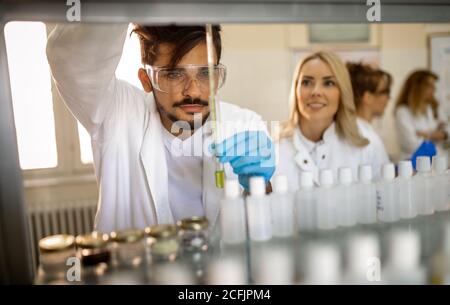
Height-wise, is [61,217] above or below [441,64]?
below

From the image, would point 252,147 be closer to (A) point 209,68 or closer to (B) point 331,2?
(A) point 209,68

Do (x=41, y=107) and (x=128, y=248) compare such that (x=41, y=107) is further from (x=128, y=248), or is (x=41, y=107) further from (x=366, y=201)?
(x=366, y=201)

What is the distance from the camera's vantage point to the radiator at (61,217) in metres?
0.91

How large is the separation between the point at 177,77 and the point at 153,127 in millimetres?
132

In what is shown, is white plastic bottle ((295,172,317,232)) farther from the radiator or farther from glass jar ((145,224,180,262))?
the radiator

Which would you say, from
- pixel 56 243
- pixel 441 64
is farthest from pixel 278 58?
pixel 56 243

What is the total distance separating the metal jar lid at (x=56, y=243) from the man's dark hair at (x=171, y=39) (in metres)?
0.43

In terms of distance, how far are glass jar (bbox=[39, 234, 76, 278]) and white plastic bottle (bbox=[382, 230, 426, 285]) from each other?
66cm

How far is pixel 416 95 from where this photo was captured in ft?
4.69

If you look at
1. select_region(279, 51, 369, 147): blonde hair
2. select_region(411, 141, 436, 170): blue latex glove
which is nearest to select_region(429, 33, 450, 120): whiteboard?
select_region(411, 141, 436, 170): blue latex glove

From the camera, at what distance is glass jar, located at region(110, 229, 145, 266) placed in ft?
2.76

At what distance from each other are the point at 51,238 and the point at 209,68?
518 millimetres

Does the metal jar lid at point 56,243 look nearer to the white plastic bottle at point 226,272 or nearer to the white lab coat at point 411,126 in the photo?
the white plastic bottle at point 226,272
